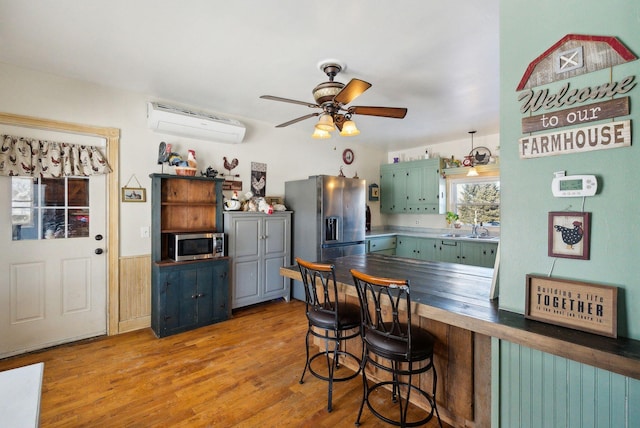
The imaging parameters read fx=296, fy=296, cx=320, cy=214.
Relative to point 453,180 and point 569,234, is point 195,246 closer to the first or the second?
point 569,234

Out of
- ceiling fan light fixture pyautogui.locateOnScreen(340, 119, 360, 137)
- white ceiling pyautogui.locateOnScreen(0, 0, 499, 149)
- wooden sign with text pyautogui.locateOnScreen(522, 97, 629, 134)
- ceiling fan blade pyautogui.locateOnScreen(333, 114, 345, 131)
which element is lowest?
wooden sign with text pyautogui.locateOnScreen(522, 97, 629, 134)

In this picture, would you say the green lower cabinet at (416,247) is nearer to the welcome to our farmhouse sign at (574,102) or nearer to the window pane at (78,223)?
the welcome to our farmhouse sign at (574,102)

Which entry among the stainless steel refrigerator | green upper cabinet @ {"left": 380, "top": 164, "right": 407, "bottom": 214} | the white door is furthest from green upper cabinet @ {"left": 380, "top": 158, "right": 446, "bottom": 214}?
the white door

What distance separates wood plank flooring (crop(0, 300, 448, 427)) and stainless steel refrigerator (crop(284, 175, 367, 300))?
1312 mm

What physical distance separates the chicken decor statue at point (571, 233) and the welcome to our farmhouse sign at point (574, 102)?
1.00 ft

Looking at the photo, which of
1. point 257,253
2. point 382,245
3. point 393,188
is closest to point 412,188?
point 393,188

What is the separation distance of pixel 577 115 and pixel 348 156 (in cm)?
454

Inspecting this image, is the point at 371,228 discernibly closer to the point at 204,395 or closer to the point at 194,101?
the point at 194,101

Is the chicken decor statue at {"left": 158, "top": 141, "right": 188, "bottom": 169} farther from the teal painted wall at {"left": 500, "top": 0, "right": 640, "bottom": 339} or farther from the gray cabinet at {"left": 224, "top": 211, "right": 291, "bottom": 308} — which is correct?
the teal painted wall at {"left": 500, "top": 0, "right": 640, "bottom": 339}

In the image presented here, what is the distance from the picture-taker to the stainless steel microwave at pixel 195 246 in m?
3.30

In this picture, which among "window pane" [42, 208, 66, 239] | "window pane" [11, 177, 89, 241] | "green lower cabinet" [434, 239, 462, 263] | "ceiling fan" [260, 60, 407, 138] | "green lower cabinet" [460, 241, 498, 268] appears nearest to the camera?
"ceiling fan" [260, 60, 407, 138]

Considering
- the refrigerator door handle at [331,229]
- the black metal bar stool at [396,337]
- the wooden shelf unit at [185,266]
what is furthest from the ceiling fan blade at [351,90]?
the refrigerator door handle at [331,229]

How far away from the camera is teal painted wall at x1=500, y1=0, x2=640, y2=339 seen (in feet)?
3.58

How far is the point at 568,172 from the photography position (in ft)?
3.99
